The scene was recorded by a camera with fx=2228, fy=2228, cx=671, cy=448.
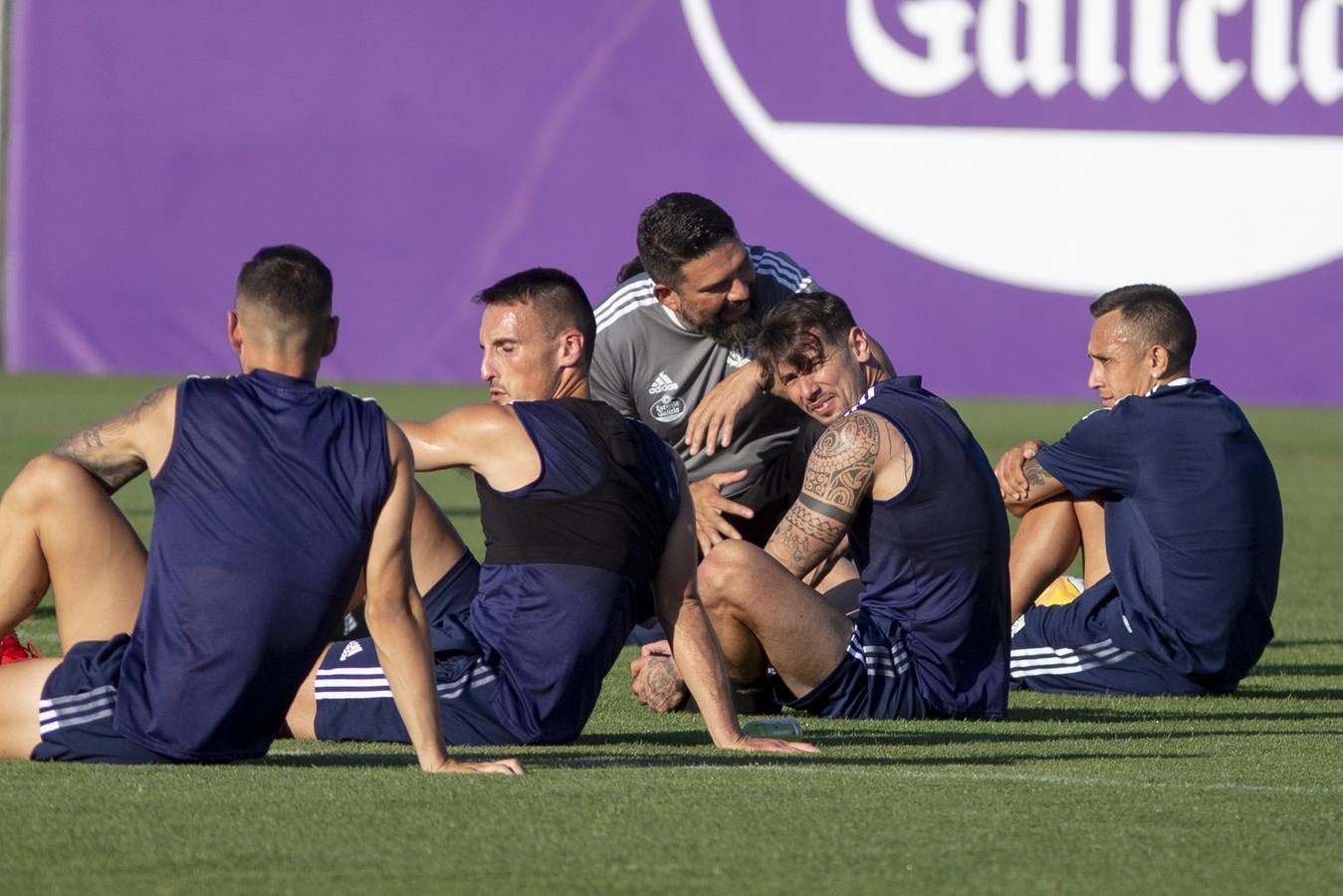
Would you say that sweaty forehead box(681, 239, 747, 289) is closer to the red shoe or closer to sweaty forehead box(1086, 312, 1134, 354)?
sweaty forehead box(1086, 312, 1134, 354)

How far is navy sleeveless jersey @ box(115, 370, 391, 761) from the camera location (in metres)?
4.78

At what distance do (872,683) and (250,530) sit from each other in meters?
2.27

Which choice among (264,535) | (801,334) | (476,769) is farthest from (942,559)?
(264,535)

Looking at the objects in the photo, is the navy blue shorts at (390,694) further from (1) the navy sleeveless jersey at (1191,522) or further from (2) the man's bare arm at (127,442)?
(1) the navy sleeveless jersey at (1191,522)

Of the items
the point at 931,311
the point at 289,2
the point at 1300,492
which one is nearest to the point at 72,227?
the point at 289,2

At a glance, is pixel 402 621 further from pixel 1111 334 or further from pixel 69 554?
pixel 1111 334

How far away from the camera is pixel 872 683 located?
6.43 m

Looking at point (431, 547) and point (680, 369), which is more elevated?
point (680, 369)

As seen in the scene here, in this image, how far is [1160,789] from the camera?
504cm

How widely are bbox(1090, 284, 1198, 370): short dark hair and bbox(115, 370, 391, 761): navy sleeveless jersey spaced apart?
3.08 metres

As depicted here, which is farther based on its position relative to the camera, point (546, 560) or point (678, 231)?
point (678, 231)

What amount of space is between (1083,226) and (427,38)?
5705 mm

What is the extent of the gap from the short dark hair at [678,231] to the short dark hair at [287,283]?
3182 millimetres

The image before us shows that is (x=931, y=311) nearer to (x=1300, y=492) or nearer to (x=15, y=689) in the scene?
(x=1300, y=492)
